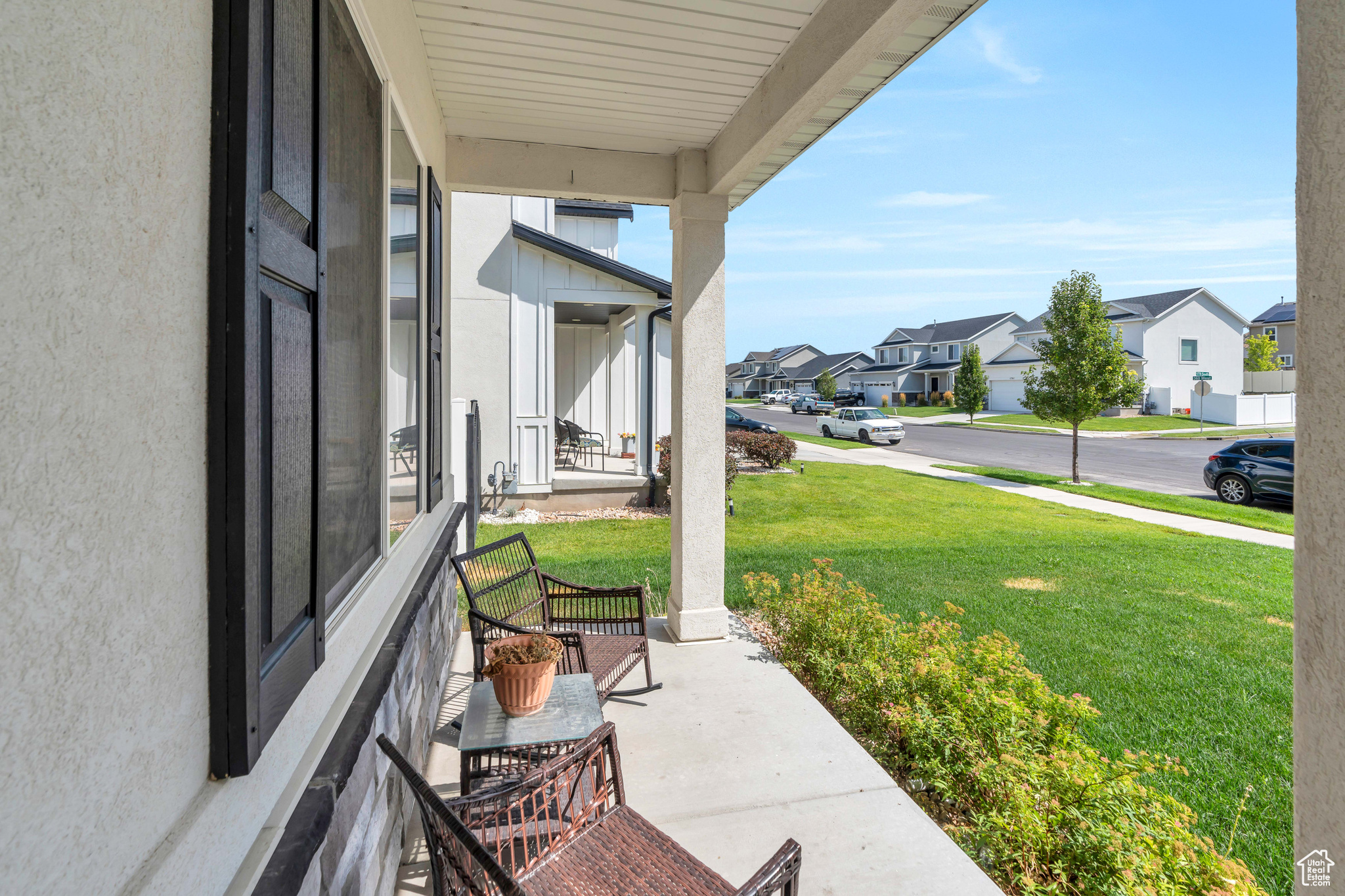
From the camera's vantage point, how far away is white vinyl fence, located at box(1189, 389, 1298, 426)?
30578 millimetres

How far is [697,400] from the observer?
4.71 m

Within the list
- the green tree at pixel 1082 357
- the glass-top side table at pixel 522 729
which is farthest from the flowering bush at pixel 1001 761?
the green tree at pixel 1082 357

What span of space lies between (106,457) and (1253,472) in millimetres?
15957

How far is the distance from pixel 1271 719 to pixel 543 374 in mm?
9206

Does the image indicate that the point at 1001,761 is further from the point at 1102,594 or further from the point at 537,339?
the point at 537,339

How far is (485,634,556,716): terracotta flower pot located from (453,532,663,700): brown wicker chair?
55 cm

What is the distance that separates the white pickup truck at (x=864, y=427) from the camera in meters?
24.4

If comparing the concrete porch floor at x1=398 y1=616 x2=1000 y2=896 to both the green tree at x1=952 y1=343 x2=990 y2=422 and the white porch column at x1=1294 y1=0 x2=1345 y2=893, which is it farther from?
the green tree at x1=952 y1=343 x2=990 y2=422

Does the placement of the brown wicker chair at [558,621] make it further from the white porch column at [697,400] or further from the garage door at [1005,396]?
the garage door at [1005,396]

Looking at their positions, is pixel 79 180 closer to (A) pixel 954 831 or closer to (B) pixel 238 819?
(B) pixel 238 819

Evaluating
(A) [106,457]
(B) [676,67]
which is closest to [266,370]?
(A) [106,457]

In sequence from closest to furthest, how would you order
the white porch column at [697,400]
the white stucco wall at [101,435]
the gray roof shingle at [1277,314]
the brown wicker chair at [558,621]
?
the white stucco wall at [101,435], the brown wicker chair at [558,621], the white porch column at [697,400], the gray roof shingle at [1277,314]

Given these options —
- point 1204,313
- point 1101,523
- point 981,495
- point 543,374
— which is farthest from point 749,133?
point 1204,313

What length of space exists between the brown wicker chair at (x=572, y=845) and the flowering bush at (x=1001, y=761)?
1392mm
